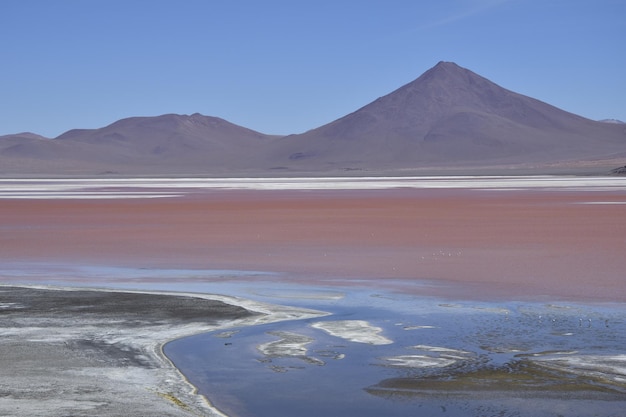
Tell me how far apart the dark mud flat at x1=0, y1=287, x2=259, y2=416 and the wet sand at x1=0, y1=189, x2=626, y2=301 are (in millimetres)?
3135

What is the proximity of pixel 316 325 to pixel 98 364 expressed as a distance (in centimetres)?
263

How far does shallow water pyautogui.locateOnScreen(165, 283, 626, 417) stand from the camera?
673cm

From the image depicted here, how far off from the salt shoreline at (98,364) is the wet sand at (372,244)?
3.64 m

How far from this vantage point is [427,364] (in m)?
7.85

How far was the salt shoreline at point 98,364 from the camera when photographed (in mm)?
6500

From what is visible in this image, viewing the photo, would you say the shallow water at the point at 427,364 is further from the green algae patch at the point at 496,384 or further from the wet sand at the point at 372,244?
the wet sand at the point at 372,244

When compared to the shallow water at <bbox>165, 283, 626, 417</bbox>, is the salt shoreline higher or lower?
higher

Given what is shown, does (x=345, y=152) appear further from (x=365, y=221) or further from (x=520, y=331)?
(x=520, y=331)

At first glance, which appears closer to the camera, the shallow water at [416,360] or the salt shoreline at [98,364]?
the salt shoreline at [98,364]

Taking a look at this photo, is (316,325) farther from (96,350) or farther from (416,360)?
(96,350)

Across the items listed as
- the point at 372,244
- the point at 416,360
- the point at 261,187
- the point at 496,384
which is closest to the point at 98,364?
the point at 416,360

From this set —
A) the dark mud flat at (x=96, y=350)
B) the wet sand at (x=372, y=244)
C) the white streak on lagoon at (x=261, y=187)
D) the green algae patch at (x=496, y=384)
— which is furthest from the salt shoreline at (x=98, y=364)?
the white streak on lagoon at (x=261, y=187)

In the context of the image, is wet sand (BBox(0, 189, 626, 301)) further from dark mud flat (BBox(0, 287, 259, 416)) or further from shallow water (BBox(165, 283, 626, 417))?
dark mud flat (BBox(0, 287, 259, 416))

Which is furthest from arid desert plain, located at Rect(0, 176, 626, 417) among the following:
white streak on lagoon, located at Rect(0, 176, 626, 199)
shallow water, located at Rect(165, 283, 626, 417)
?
white streak on lagoon, located at Rect(0, 176, 626, 199)
